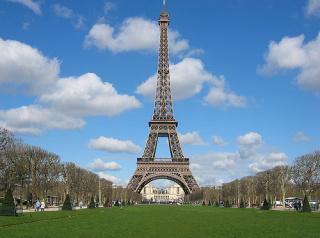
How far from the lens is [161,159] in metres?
117

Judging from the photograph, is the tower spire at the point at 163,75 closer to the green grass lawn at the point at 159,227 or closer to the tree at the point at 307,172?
the tree at the point at 307,172

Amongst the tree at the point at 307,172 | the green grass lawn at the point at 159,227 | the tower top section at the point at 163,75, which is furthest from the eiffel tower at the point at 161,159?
the green grass lawn at the point at 159,227

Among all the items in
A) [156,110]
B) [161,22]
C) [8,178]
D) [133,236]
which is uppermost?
[161,22]

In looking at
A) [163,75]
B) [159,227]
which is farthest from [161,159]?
[159,227]

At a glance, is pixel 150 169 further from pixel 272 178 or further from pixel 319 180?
pixel 319 180

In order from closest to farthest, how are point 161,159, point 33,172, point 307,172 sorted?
point 33,172 < point 307,172 < point 161,159

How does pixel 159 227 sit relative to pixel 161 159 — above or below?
below

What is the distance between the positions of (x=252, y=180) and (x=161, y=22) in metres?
43.1

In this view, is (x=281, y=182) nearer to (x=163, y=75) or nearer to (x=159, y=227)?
(x=163, y=75)

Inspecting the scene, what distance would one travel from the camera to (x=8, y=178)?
69500 mm

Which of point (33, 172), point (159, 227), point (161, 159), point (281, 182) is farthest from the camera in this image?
point (161, 159)

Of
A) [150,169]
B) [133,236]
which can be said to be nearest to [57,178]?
[150,169]

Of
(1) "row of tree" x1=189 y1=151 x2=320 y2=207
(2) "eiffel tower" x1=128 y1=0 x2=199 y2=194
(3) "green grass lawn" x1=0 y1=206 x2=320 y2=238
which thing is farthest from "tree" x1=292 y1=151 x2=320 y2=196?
Result: (3) "green grass lawn" x1=0 y1=206 x2=320 y2=238

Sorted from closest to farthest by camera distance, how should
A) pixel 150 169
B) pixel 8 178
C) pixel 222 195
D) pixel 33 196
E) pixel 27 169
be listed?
pixel 8 178, pixel 27 169, pixel 33 196, pixel 150 169, pixel 222 195
